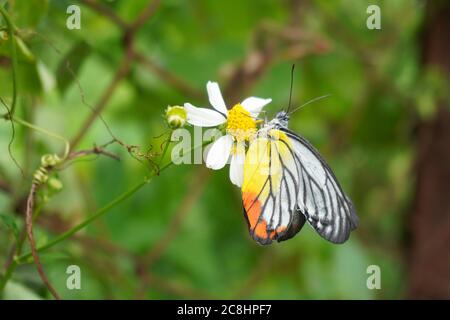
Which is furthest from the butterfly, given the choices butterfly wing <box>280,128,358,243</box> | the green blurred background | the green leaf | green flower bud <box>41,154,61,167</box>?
the green blurred background

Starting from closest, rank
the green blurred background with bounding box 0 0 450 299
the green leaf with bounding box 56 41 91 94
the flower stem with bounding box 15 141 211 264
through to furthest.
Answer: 1. the flower stem with bounding box 15 141 211 264
2. the green leaf with bounding box 56 41 91 94
3. the green blurred background with bounding box 0 0 450 299

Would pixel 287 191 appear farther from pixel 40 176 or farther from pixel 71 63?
pixel 71 63

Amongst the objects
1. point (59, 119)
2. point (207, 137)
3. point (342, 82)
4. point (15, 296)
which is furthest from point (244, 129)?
point (342, 82)

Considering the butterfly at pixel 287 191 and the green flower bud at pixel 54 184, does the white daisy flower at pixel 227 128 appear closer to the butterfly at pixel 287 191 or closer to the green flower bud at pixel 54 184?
the butterfly at pixel 287 191

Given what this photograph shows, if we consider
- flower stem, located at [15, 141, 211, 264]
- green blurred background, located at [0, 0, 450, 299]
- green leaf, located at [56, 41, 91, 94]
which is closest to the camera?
flower stem, located at [15, 141, 211, 264]

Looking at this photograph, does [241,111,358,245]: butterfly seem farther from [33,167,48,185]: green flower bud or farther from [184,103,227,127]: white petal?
[33,167,48,185]: green flower bud

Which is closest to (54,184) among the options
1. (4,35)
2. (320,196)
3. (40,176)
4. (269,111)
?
(40,176)
